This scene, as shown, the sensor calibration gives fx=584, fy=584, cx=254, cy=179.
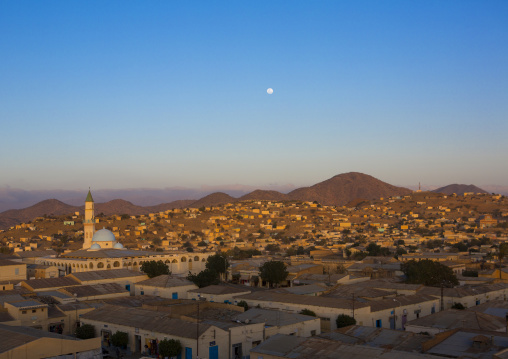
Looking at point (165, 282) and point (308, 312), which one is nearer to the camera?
point (308, 312)

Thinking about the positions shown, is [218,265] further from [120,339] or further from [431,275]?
[120,339]

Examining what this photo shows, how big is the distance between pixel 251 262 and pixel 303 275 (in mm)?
10135

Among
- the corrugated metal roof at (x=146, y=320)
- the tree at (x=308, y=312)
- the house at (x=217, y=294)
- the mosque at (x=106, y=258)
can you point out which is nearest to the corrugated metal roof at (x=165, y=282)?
the house at (x=217, y=294)

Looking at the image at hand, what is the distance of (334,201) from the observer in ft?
649

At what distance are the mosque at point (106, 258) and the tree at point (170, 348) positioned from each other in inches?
963

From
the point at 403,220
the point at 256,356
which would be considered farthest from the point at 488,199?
the point at 256,356

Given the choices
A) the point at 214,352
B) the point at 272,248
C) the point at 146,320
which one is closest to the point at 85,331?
the point at 146,320

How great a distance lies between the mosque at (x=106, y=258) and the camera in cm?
4553

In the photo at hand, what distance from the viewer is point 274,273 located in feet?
135

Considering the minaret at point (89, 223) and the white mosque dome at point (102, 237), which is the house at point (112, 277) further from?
the minaret at point (89, 223)

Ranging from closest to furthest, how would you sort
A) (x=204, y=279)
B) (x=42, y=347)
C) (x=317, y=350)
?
(x=42, y=347) < (x=317, y=350) < (x=204, y=279)

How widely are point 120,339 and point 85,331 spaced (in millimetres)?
2316

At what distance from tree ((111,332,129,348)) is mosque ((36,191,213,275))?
68.9 feet

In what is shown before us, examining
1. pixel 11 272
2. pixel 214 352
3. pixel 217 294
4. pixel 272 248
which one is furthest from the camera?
pixel 272 248
